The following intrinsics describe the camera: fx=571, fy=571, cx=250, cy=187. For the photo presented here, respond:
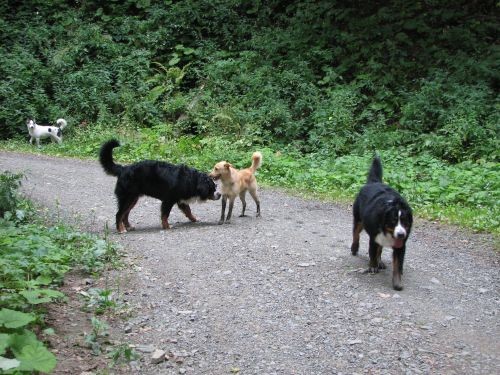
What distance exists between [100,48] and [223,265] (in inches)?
649

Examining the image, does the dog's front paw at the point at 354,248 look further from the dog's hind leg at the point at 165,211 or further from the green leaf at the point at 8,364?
the green leaf at the point at 8,364

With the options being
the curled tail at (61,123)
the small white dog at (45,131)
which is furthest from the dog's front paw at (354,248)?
the curled tail at (61,123)

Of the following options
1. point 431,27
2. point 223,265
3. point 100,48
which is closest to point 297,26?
point 431,27

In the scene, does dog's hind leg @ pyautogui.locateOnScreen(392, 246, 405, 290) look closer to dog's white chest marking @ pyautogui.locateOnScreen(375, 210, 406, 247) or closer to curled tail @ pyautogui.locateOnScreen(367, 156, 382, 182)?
dog's white chest marking @ pyautogui.locateOnScreen(375, 210, 406, 247)

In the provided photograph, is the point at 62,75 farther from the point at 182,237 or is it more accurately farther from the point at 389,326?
the point at 389,326

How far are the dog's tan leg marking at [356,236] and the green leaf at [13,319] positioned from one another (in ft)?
A: 14.4

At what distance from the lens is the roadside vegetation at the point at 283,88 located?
12836 millimetres

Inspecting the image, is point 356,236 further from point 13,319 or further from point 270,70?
point 270,70

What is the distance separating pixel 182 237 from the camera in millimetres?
8508

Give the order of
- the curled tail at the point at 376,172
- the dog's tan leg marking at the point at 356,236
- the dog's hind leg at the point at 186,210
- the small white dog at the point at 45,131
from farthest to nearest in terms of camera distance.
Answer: the small white dog at the point at 45,131 < the dog's hind leg at the point at 186,210 < the curled tail at the point at 376,172 < the dog's tan leg marking at the point at 356,236

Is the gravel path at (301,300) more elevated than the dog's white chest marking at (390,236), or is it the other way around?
the dog's white chest marking at (390,236)

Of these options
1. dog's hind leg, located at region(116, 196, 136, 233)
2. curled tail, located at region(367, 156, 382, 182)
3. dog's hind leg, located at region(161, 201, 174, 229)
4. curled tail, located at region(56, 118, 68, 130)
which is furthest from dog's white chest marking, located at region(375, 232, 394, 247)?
curled tail, located at region(56, 118, 68, 130)

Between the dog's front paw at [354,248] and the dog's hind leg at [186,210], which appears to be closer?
the dog's front paw at [354,248]

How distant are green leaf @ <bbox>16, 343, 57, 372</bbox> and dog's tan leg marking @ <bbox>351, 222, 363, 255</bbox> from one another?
4.46 meters
